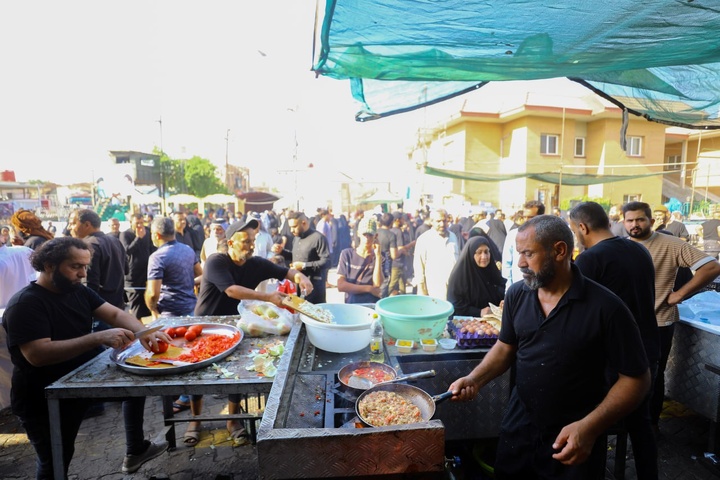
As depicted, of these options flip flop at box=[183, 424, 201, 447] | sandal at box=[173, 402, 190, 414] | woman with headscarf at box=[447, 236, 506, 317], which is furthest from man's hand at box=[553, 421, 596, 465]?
sandal at box=[173, 402, 190, 414]

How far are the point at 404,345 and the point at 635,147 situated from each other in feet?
81.4

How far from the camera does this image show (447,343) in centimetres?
298

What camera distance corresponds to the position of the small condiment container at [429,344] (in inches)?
113

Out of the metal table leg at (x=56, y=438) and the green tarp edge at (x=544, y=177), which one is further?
the green tarp edge at (x=544, y=177)

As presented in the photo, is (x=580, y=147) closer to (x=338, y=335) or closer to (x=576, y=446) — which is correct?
(x=338, y=335)

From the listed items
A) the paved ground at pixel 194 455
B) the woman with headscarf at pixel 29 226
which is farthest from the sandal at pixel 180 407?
the woman with headscarf at pixel 29 226

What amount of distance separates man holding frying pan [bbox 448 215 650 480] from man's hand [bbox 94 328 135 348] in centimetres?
232

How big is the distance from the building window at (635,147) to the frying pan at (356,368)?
24.7 metres

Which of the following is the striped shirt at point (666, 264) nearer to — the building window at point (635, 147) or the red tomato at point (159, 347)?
the red tomato at point (159, 347)

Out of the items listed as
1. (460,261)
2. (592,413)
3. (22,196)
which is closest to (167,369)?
(592,413)

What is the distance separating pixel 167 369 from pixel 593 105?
2321 cm

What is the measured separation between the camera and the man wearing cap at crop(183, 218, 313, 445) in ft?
11.5

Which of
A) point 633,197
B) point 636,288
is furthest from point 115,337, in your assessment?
point 633,197

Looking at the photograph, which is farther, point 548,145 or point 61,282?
point 548,145
